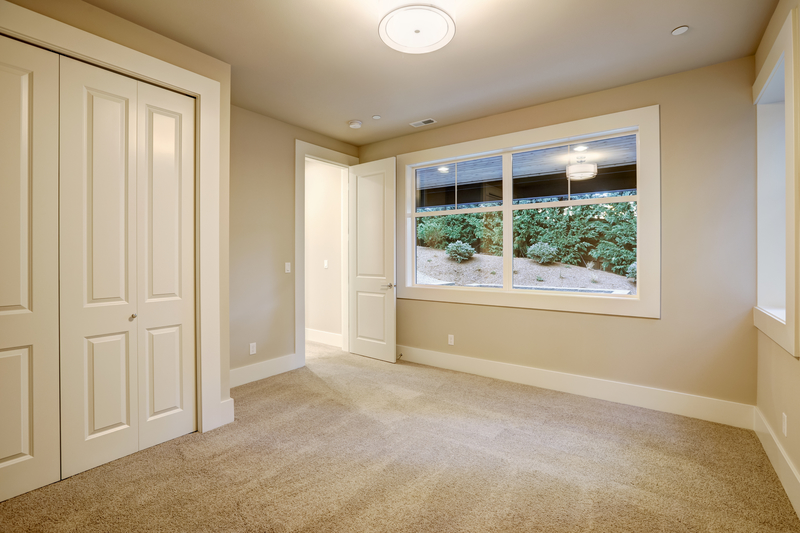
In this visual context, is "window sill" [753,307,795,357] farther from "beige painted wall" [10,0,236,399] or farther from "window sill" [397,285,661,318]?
"beige painted wall" [10,0,236,399]

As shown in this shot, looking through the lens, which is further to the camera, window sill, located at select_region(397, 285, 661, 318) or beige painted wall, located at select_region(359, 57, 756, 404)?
window sill, located at select_region(397, 285, 661, 318)

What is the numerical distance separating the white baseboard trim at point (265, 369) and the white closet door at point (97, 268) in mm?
1321

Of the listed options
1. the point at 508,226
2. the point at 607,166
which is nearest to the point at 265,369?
the point at 508,226

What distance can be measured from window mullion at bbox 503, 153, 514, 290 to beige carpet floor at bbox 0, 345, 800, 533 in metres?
1.31

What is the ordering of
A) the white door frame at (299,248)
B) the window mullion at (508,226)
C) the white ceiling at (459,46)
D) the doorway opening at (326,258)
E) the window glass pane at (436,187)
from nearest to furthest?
1. the white ceiling at (459,46)
2. the window mullion at (508,226)
3. the white door frame at (299,248)
4. the window glass pane at (436,187)
5. the doorway opening at (326,258)

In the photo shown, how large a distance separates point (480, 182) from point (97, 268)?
3458mm

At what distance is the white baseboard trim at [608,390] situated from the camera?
9.33ft

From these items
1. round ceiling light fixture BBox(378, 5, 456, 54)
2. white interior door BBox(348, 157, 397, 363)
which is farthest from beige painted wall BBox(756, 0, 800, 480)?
white interior door BBox(348, 157, 397, 363)

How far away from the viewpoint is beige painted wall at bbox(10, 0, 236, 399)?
210 cm

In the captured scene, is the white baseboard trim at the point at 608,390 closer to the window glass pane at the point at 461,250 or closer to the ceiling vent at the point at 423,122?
the window glass pane at the point at 461,250

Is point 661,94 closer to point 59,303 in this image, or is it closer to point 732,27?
point 732,27

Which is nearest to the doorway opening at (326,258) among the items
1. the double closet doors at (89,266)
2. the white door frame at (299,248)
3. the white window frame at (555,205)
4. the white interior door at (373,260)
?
the white interior door at (373,260)

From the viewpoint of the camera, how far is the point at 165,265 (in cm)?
251

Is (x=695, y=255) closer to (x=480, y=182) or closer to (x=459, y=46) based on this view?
(x=480, y=182)
